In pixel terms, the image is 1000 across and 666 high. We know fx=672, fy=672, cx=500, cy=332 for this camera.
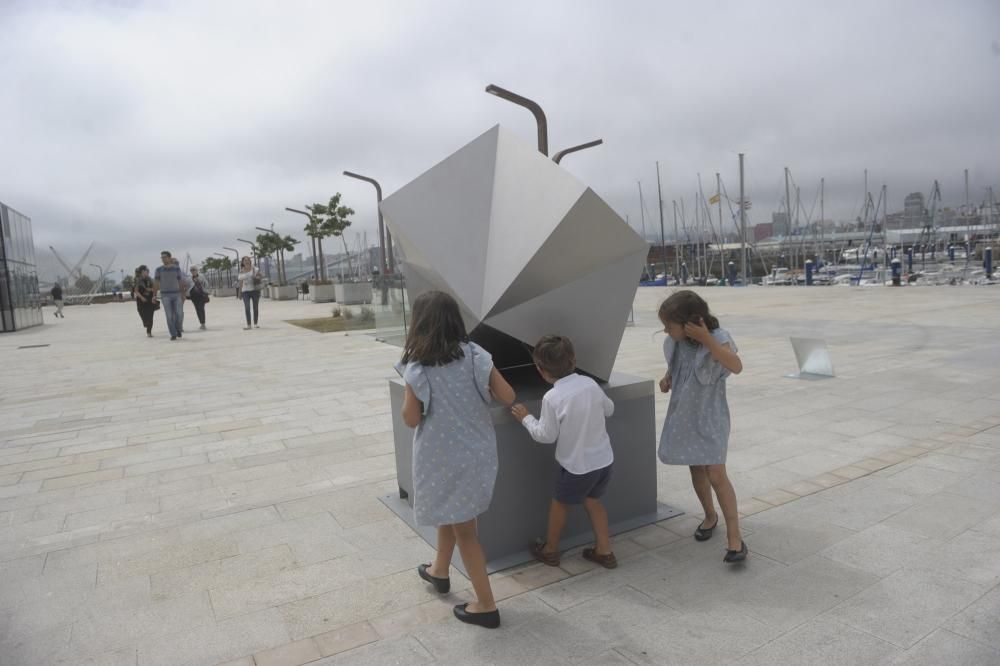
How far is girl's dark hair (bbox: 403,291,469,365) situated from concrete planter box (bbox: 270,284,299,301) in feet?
130

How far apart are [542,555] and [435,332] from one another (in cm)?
144

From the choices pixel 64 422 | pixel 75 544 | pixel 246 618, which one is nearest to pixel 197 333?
pixel 64 422

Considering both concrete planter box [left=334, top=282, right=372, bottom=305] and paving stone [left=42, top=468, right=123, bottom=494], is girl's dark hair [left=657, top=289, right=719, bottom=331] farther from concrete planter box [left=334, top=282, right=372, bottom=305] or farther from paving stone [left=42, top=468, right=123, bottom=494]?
concrete planter box [left=334, top=282, right=372, bottom=305]

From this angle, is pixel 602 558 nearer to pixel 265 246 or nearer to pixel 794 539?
pixel 794 539

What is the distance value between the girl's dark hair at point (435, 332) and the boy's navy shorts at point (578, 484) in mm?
899

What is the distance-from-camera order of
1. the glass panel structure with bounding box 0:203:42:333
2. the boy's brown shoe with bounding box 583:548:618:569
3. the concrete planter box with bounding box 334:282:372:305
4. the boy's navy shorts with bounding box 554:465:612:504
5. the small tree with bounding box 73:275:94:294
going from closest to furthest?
the boy's navy shorts with bounding box 554:465:612:504 → the boy's brown shoe with bounding box 583:548:618:569 → the glass panel structure with bounding box 0:203:42:333 → the concrete planter box with bounding box 334:282:372:305 → the small tree with bounding box 73:275:94:294

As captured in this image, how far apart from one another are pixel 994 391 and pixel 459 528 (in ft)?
22.7

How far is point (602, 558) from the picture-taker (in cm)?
348

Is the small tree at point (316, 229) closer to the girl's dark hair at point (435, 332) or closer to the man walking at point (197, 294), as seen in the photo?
the man walking at point (197, 294)

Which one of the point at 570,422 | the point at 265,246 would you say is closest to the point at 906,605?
the point at 570,422

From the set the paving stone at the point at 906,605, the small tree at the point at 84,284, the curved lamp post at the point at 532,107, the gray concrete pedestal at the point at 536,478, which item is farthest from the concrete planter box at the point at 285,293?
the small tree at the point at 84,284

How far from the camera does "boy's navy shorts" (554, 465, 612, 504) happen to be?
10.9ft

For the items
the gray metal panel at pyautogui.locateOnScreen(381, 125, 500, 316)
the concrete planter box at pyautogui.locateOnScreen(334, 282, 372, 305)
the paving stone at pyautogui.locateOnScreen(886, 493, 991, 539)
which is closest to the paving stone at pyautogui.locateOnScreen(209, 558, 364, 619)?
the gray metal panel at pyautogui.locateOnScreen(381, 125, 500, 316)

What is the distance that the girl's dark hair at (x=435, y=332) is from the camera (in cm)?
287
